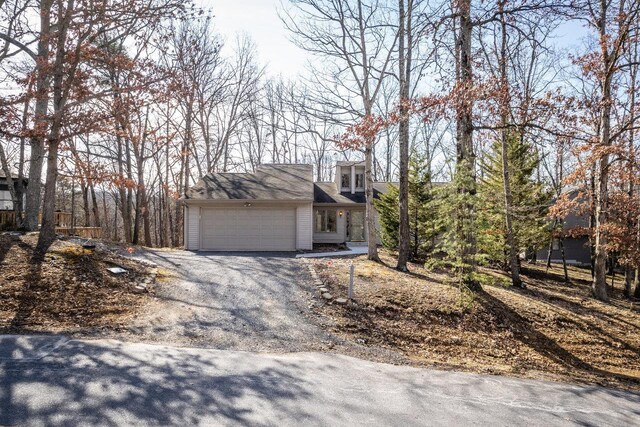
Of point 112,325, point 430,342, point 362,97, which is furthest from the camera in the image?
point 362,97

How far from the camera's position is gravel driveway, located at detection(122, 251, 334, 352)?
628 centimetres

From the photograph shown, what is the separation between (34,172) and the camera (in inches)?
474

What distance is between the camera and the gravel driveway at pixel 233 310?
628 centimetres

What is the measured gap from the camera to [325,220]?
2064 cm

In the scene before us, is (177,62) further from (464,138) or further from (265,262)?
(464,138)

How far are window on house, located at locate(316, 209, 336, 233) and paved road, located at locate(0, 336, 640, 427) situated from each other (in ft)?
48.1

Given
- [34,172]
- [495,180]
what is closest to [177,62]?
[34,172]

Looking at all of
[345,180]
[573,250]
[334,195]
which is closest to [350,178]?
[345,180]

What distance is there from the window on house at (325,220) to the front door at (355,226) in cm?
88

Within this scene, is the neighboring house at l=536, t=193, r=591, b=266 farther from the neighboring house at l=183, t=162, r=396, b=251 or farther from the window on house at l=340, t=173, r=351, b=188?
the neighboring house at l=183, t=162, r=396, b=251

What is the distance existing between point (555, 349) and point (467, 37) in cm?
730

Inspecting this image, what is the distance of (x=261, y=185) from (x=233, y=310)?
36.1 ft

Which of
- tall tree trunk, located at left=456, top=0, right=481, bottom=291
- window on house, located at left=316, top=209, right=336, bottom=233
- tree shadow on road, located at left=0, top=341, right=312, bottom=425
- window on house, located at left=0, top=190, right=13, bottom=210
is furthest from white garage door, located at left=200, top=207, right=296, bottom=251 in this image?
tree shadow on road, located at left=0, top=341, right=312, bottom=425

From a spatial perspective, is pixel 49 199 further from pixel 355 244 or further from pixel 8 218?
pixel 355 244
